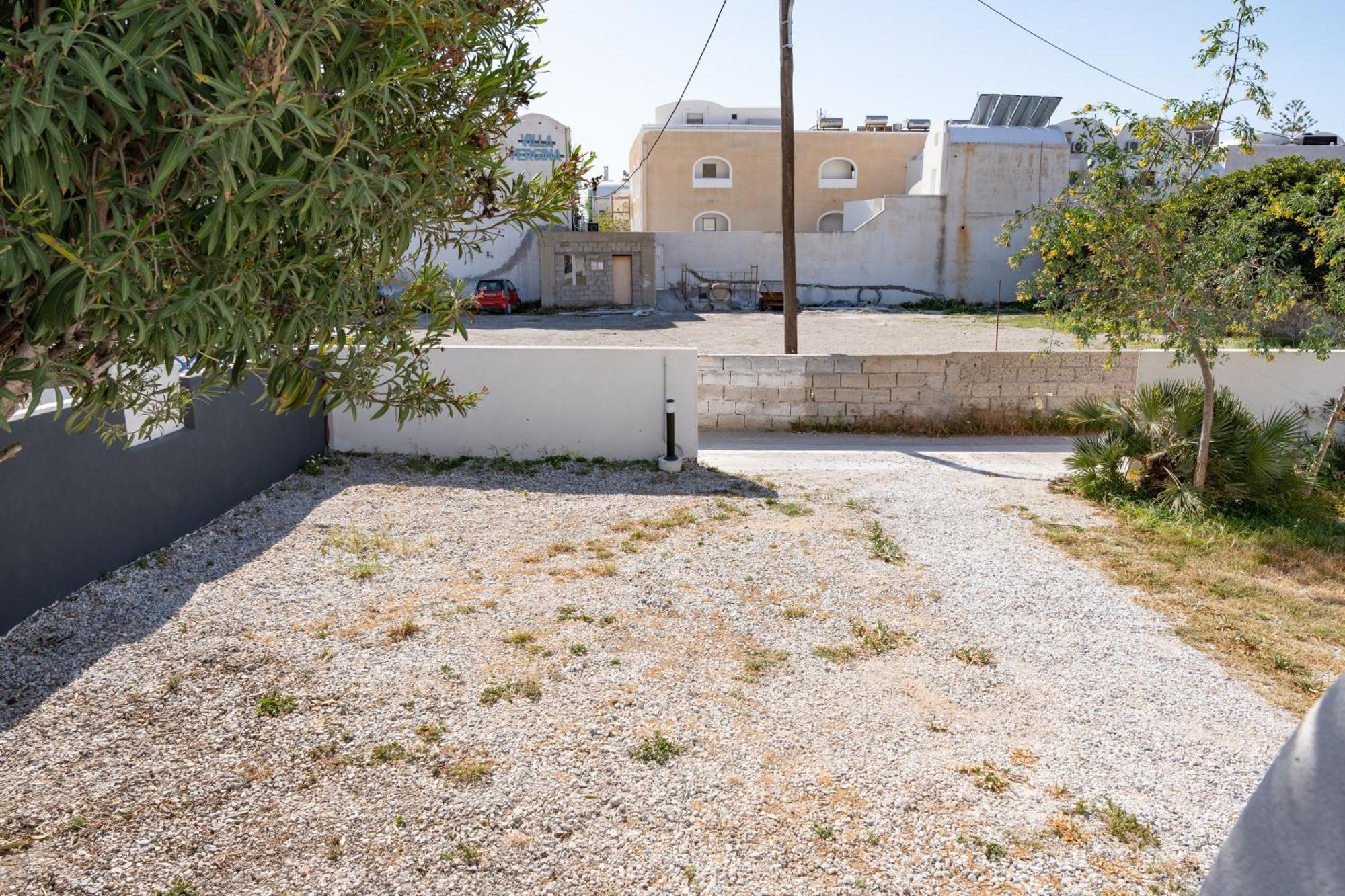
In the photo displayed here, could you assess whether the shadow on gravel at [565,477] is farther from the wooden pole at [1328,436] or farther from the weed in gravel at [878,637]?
the wooden pole at [1328,436]

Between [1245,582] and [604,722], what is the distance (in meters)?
5.48

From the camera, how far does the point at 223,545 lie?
25.3 feet

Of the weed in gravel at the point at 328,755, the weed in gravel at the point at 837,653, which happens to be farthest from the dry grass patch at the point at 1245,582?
the weed in gravel at the point at 328,755

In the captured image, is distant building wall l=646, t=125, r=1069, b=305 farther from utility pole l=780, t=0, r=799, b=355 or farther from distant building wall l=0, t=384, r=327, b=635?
distant building wall l=0, t=384, r=327, b=635

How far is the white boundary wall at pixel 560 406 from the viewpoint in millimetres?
10852

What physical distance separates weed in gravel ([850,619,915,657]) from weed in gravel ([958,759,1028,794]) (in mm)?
1343

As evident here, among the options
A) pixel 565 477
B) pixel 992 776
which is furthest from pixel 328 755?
pixel 565 477

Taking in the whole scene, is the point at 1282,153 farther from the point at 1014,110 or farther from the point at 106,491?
the point at 106,491

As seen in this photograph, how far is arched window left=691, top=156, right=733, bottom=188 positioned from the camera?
41.4 metres

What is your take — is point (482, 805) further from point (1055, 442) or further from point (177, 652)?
point (1055, 442)

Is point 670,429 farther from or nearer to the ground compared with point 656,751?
farther from the ground

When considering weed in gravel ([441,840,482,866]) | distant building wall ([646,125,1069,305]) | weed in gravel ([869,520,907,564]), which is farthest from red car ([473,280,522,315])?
weed in gravel ([441,840,482,866])

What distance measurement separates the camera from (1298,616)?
6672mm

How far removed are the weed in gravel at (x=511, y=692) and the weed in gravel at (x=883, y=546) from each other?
3.52 meters
